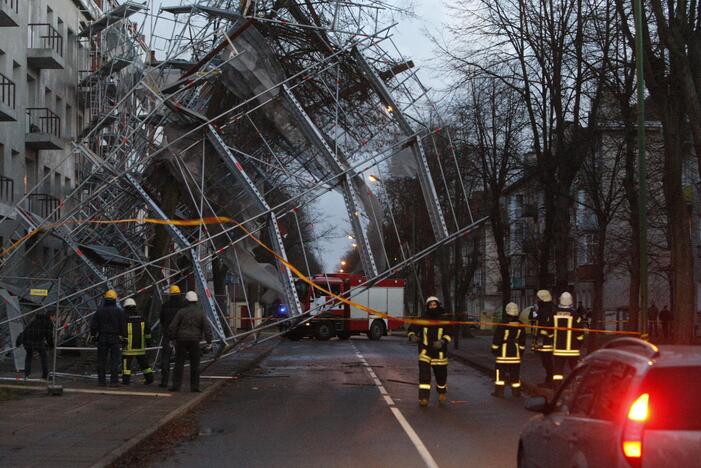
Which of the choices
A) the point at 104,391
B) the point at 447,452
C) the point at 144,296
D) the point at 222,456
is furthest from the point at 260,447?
the point at 144,296

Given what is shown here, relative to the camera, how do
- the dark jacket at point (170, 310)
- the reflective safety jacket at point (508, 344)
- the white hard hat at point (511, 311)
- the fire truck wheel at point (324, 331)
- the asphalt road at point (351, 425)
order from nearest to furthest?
the asphalt road at point (351, 425) → the reflective safety jacket at point (508, 344) → the white hard hat at point (511, 311) → the dark jacket at point (170, 310) → the fire truck wheel at point (324, 331)

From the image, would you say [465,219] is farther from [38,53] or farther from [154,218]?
[154,218]

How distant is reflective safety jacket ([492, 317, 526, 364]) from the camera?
16.8m

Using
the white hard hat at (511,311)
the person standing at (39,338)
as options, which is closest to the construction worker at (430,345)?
the white hard hat at (511,311)

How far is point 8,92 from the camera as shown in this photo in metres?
29.5

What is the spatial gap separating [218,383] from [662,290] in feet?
145

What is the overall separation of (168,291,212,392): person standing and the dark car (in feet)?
36.0

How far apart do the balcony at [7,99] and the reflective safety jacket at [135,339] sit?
1184 cm

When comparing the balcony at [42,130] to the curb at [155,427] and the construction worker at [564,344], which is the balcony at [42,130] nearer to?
the curb at [155,427]

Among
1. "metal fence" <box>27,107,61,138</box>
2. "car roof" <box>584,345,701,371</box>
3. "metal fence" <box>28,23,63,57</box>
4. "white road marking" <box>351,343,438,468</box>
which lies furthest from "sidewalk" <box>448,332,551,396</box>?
"metal fence" <box>28,23,63,57</box>

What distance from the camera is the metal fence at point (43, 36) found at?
32.5 metres

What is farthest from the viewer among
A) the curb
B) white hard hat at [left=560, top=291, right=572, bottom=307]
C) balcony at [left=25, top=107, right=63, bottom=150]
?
balcony at [left=25, top=107, right=63, bottom=150]

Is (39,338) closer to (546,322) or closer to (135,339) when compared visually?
(135,339)

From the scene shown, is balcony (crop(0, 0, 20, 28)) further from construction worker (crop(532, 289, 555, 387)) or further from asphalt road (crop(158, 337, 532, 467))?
construction worker (crop(532, 289, 555, 387))
